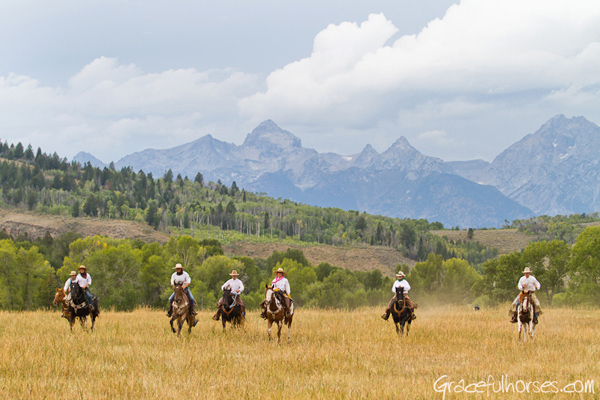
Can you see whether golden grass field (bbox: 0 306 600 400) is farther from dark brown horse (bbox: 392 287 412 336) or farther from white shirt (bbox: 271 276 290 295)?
white shirt (bbox: 271 276 290 295)

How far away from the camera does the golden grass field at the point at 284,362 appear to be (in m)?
11.4

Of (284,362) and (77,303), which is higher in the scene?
(77,303)

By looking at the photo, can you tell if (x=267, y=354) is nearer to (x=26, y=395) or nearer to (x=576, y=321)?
(x=26, y=395)

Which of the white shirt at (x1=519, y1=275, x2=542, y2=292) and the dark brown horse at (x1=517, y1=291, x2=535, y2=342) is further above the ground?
the white shirt at (x1=519, y1=275, x2=542, y2=292)

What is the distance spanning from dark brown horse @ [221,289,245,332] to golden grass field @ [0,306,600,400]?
0.71 m

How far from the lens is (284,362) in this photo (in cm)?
1465

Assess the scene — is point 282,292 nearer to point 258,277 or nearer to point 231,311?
point 231,311

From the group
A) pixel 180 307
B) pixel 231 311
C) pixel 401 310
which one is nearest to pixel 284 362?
pixel 180 307

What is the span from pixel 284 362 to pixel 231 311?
23.2ft

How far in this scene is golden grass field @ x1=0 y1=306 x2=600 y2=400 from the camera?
448 inches

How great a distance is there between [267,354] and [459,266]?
319 feet

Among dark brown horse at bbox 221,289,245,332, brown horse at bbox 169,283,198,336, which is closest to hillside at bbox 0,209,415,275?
dark brown horse at bbox 221,289,245,332

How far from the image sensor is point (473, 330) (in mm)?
22000

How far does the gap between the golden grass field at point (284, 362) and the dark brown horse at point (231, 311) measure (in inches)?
28.1
